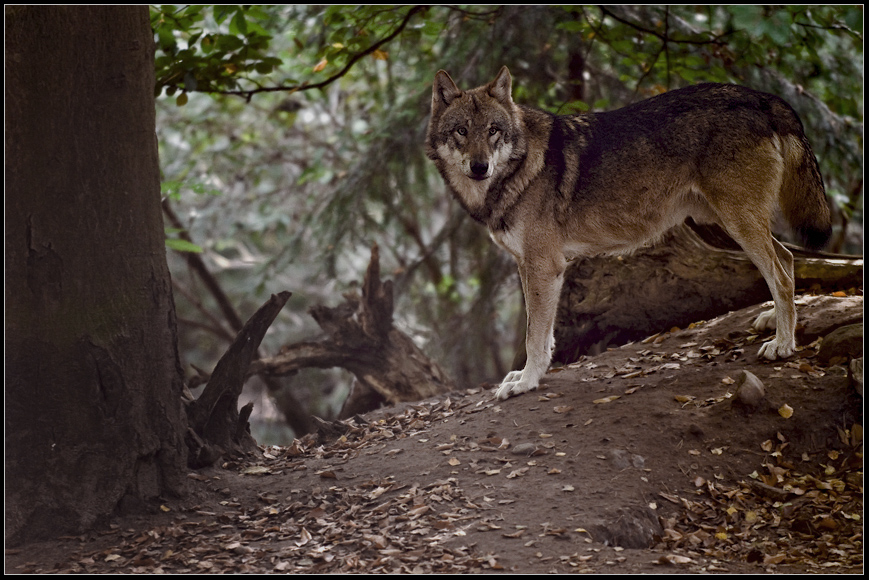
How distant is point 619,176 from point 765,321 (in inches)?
59.4

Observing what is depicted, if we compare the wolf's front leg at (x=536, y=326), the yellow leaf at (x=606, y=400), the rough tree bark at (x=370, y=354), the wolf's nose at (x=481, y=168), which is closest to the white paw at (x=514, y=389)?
the wolf's front leg at (x=536, y=326)

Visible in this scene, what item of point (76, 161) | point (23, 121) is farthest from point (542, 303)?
point (23, 121)

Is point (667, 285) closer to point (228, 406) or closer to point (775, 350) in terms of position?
point (775, 350)

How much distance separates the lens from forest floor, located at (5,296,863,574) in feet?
11.2

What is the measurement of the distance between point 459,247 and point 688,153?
4.13 m

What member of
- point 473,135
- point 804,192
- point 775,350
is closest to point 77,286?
point 473,135

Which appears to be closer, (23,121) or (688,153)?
(23,121)

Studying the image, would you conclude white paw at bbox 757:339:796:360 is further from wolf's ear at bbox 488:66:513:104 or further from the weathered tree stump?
the weathered tree stump

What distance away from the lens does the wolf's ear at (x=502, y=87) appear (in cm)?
515

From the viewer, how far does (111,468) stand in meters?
3.86

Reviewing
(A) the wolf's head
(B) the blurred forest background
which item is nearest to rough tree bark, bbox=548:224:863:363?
(B) the blurred forest background

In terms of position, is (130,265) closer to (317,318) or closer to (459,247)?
(317,318)

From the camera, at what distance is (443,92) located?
5234mm

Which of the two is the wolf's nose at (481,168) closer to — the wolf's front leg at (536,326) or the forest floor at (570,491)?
the wolf's front leg at (536,326)
